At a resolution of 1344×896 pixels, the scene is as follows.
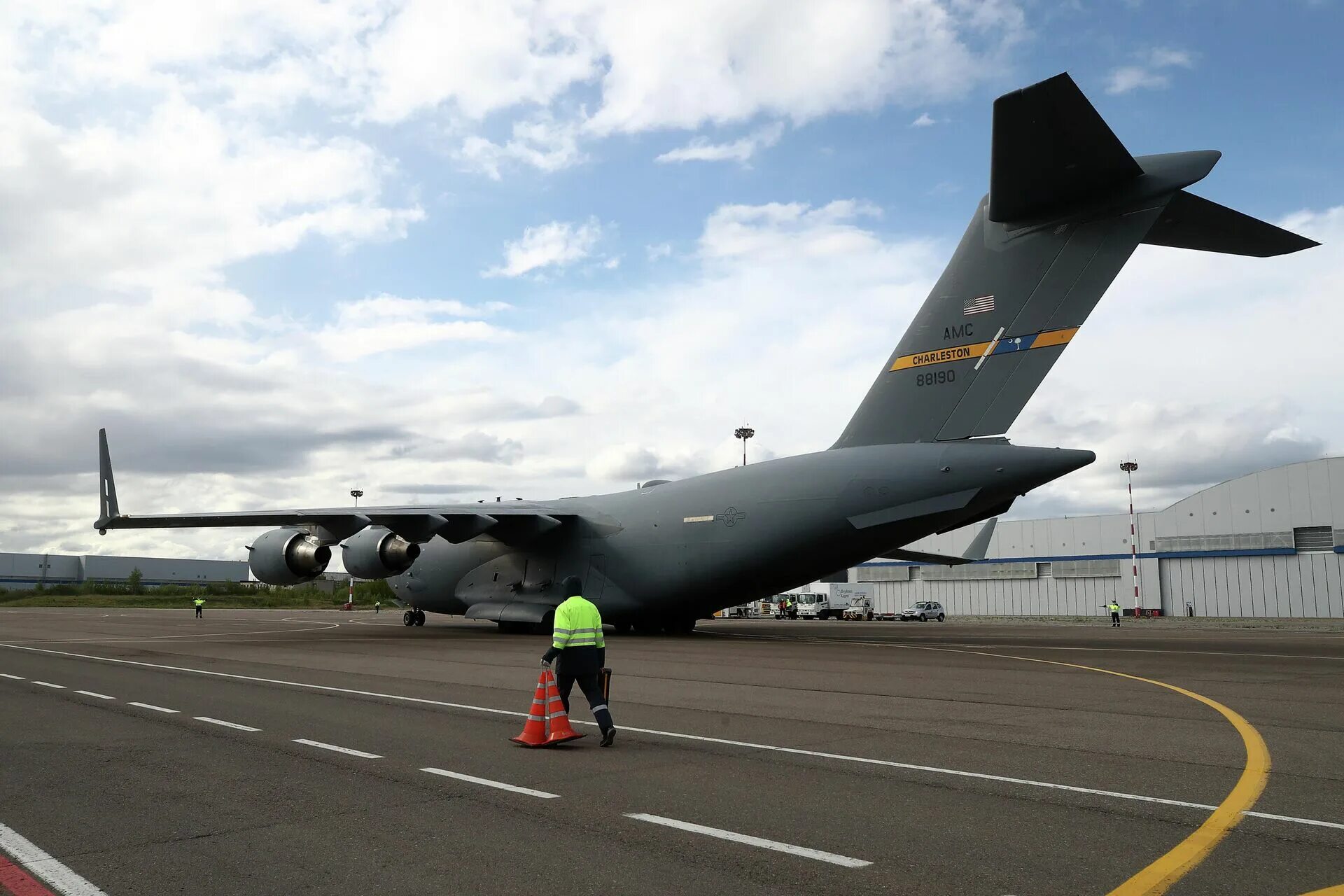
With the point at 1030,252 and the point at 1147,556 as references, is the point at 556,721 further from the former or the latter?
the point at 1147,556

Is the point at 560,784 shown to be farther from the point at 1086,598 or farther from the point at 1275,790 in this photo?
the point at 1086,598

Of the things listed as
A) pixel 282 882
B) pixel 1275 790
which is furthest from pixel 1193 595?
pixel 282 882

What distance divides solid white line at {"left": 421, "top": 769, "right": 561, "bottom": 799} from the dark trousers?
1.31 meters

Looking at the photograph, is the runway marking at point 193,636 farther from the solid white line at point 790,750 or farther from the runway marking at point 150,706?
the runway marking at point 150,706

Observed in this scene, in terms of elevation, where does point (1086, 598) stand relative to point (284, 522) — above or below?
below

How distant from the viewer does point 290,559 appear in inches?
938

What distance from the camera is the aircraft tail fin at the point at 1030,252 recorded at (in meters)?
14.0

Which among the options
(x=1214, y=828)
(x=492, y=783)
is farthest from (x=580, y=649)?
(x=1214, y=828)

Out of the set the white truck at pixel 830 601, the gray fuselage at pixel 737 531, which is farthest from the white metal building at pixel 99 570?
the gray fuselage at pixel 737 531

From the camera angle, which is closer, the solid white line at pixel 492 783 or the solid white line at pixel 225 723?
the solid white line at pixel 492 783

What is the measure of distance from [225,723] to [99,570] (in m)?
121

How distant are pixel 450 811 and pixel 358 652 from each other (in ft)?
44.6

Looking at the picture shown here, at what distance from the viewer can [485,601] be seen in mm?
26062

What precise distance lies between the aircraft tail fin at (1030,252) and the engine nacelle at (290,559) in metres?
13.4
